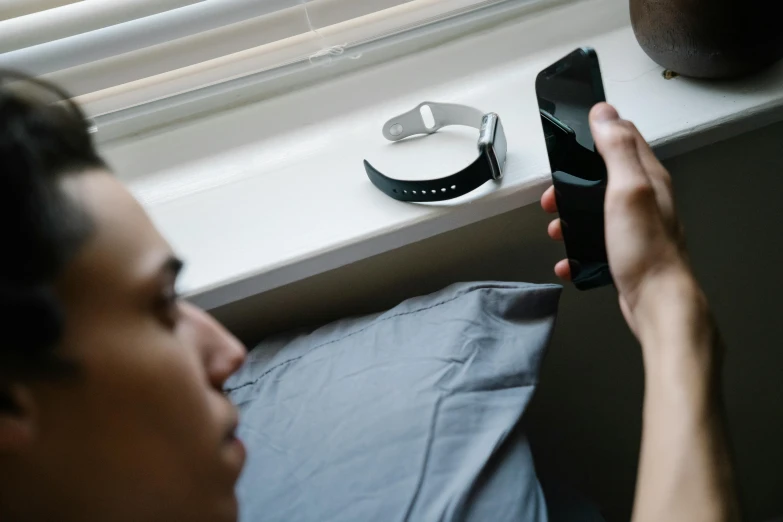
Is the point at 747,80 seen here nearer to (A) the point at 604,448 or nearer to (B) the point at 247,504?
(A) the point at 604,448

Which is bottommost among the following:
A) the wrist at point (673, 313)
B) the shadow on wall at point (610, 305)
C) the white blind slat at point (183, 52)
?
the shadow on wall at point (610, 305)

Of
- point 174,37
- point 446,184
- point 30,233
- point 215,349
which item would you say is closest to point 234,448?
point 215,349

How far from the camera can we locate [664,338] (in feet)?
1.71

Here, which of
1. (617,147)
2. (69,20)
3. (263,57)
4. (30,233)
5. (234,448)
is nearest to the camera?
(30,233)

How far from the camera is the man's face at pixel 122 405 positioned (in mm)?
357

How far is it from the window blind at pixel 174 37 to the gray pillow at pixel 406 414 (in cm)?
35

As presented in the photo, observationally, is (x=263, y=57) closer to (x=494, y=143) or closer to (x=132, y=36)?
(x=132, y=36)

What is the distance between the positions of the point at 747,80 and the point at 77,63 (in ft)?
2.28

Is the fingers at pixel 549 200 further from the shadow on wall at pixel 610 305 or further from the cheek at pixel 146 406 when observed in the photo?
the cheek at pixel 146 406

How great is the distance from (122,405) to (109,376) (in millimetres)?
20

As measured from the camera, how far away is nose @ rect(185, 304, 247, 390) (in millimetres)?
445

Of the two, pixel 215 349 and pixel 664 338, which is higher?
pixel 215 349

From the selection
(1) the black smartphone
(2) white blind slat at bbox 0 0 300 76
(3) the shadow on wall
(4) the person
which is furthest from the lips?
(2) white blind slat at bbox 0 0 300 76

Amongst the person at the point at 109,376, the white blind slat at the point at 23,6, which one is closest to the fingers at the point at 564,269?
the person at the point at 109,376
